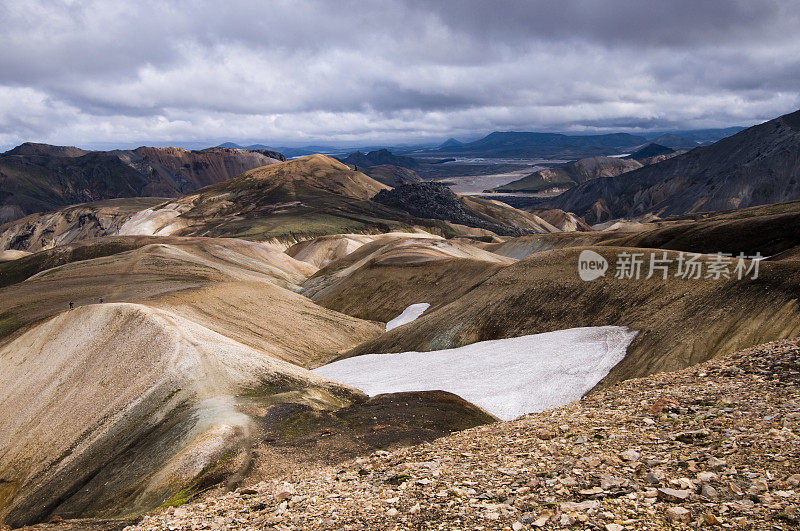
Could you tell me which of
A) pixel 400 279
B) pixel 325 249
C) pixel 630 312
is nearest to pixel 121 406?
pixel 630 312

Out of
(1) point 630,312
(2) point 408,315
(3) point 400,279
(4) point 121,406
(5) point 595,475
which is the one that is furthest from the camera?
(3) point 400,279

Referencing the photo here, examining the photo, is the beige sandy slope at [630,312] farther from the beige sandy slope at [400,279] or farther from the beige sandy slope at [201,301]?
the beige sandy slope at [400,279]

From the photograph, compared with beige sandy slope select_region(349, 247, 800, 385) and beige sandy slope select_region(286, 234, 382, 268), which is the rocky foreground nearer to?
beige sandy slope select_region(349, 247, 800, 385)

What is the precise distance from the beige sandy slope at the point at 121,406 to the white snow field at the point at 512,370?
733 cm

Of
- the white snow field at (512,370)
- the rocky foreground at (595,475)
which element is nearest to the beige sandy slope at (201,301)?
the white snow field at (512,370)

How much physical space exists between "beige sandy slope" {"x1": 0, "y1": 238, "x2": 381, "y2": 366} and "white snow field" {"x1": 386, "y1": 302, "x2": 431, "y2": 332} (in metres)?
2.21

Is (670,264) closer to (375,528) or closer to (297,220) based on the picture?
(375,528)

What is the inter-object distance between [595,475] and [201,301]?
57.0m

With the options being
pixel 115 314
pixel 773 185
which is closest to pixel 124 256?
pixel 115 314

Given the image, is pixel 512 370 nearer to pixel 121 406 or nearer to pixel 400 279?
pixel 121 406

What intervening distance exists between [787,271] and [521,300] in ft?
67.8

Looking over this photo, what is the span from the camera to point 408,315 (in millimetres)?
71750

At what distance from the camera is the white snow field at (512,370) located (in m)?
32.0

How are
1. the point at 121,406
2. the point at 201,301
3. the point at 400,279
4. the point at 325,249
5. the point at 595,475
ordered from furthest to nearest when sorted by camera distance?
the point at 325,249 → the point at 400,279 → the point at 201,301 → the point at 121,406 → the point at 595,475
